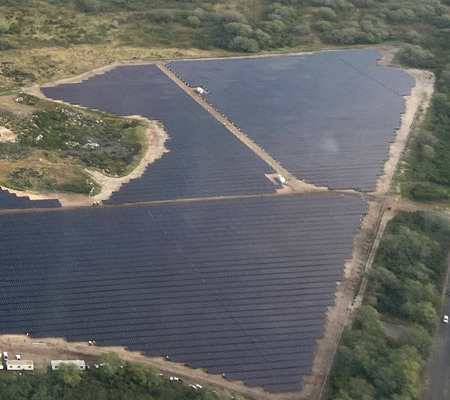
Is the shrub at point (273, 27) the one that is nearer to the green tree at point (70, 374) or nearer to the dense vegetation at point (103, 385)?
the dense vegetation at point (103, 385)

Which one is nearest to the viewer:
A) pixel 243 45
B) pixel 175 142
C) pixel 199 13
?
pixel 175 142

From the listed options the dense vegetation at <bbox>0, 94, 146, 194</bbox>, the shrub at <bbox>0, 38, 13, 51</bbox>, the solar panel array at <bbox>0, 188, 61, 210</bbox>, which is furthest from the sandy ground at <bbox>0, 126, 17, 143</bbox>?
the shrub at <bbox>0, 38, 13, 51</bbox>

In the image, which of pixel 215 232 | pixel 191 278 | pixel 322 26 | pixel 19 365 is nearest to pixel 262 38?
pixel 322 26

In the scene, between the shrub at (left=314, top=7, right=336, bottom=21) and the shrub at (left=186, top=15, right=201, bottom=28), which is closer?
the shrub at (left=186, top=15, right=201, bottom=28)

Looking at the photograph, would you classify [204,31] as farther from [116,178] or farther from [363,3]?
[116,178]

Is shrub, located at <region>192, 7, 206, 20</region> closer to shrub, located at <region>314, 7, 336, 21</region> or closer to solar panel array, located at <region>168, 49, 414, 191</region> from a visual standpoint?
solar panel array, located at <region>168, 49, 414, 191</region>

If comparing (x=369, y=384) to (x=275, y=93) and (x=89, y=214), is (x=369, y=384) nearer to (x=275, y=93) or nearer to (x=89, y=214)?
(x=89, y=214)
